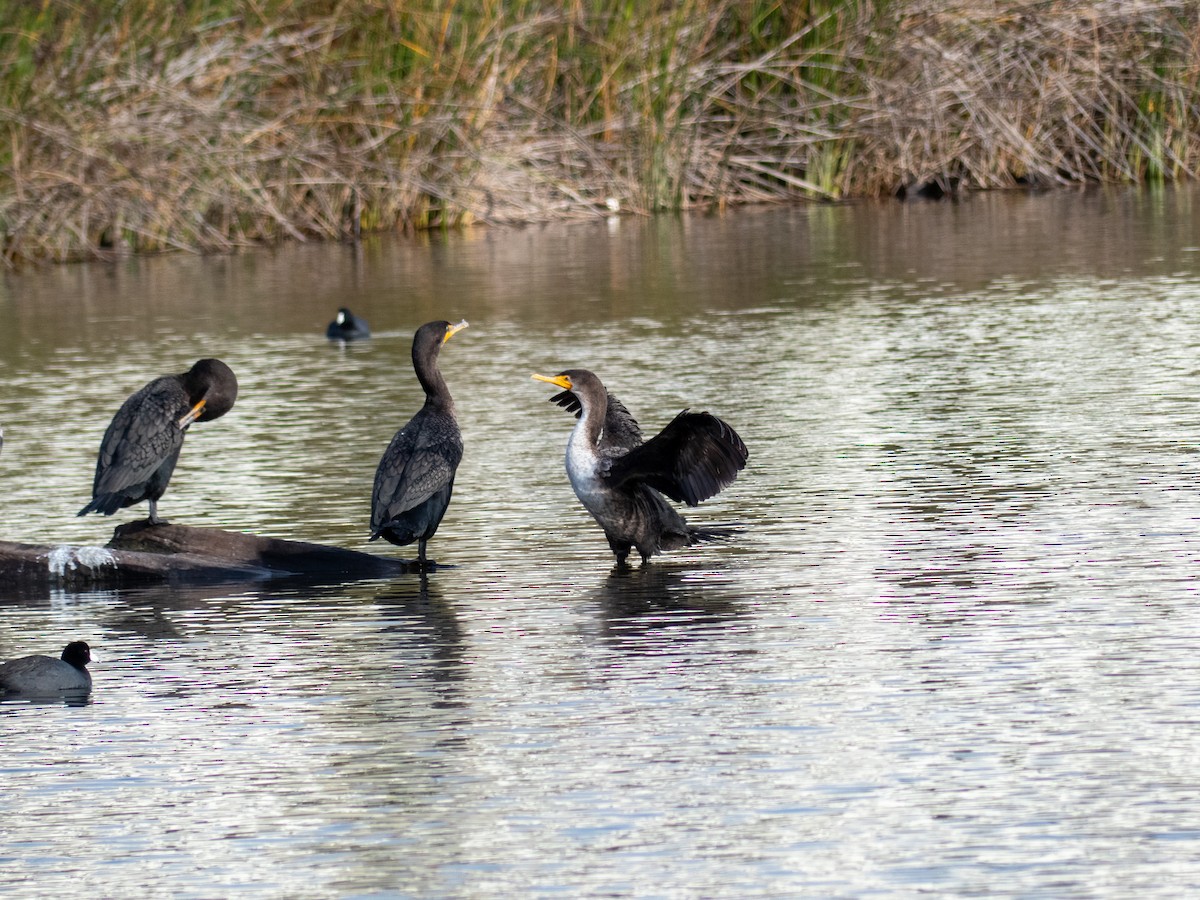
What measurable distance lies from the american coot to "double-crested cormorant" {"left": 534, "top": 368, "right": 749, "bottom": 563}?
212cm

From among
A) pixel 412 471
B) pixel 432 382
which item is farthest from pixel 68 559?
pixel 432 382

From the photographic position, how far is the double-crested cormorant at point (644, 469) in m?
8.19

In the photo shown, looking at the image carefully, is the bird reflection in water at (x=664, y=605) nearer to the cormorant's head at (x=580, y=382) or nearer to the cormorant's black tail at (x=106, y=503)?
the cormorant's head at (x=580, y=382)

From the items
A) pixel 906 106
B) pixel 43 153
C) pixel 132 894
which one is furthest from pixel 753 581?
pixel 906 106

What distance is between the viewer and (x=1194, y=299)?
1574cm

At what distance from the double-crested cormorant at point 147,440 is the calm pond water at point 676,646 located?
503 millimetres

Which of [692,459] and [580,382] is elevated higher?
[580,382]

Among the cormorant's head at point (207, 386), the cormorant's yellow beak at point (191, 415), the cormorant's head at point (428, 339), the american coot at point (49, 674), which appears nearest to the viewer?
the american coot at point (49, 674)

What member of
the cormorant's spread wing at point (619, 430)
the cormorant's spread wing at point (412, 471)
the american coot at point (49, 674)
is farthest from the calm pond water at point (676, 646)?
the cormorant's spread wing at point (619, 430)

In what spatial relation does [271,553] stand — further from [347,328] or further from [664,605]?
[347,328]

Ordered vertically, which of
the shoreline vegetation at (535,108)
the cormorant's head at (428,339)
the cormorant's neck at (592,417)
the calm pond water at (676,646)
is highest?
the shoreline vegetation at (535,108)

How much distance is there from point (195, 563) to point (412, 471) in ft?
2.92

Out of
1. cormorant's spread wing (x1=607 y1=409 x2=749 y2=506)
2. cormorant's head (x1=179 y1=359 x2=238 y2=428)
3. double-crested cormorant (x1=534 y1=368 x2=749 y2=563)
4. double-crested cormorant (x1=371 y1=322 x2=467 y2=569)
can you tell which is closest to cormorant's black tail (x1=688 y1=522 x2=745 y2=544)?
double-crested cormorant (x1=534 y1=368 x2=749 y2=563)

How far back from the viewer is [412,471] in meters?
8.52
